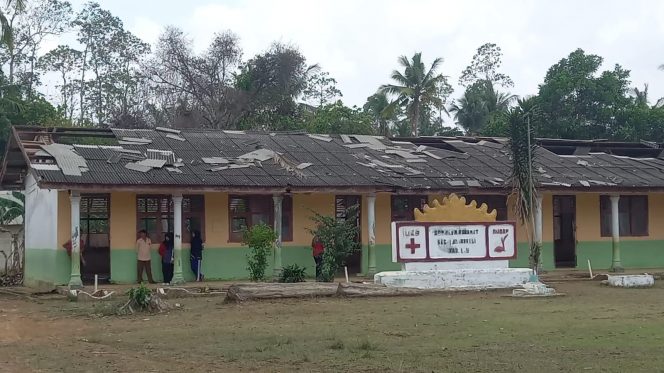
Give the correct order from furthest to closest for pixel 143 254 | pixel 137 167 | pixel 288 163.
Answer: pixel 288 163 → pixel 143 254 → pixel 137 167

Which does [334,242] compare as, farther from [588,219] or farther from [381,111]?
[381,111]

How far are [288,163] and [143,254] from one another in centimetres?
463

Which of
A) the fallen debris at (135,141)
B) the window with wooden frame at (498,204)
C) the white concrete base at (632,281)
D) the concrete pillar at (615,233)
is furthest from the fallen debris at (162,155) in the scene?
the concrete pillar at (615,233)

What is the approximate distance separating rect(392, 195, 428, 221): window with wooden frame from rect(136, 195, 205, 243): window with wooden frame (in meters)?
5.50

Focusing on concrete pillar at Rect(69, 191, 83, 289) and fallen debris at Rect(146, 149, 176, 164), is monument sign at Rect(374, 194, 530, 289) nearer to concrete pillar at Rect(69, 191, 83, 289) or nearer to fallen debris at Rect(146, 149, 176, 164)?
fallen debris at Rect(146, 149, 176, 164)

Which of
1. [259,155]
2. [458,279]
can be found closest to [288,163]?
[259,155]

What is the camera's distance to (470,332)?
37.2 feet

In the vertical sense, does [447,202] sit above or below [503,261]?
above

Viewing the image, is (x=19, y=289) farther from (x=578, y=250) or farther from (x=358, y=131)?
(x=358, y=131)

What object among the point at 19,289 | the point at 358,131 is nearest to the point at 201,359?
the point at 19,289

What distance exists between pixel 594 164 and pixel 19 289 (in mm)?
17297

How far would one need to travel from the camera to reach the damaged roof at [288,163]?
19562 millimetres

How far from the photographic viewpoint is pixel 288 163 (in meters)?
22.3

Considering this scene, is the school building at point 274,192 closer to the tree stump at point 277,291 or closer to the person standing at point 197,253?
the person standing at point 197,253
